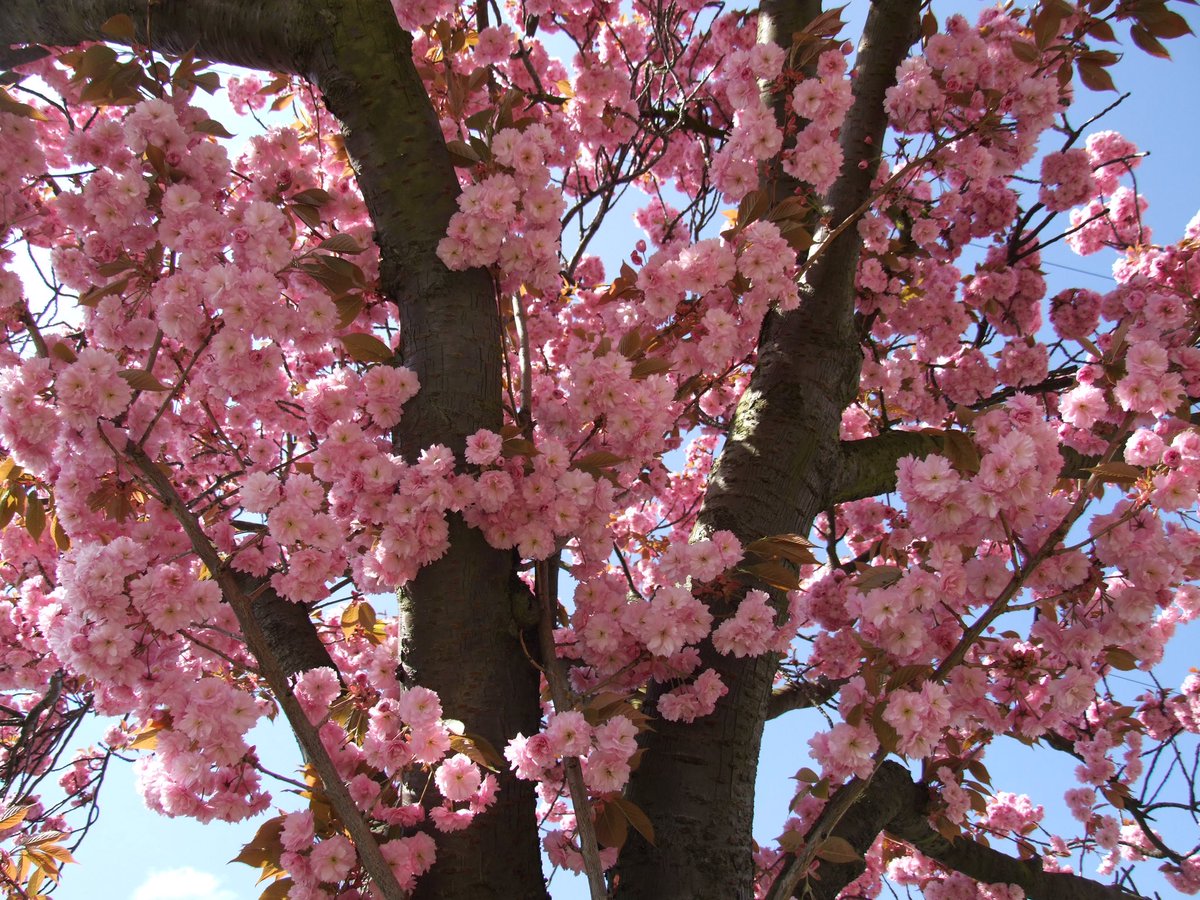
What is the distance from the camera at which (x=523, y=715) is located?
1820 millimetres

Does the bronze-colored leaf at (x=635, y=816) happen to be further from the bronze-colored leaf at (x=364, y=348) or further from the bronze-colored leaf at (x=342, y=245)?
the bronze-colored leaf at (x=342, y=245)

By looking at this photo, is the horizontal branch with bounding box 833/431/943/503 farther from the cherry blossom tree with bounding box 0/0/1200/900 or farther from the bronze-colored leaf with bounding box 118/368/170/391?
the bronze-colored leaf with bounding box 118/368/170/391

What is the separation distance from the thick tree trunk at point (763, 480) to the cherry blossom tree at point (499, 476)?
0.03ft

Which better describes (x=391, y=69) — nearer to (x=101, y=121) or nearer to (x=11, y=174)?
(x=101, y=121)

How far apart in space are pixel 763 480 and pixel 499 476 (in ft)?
2.68

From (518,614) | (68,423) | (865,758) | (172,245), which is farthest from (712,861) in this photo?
(172,245)

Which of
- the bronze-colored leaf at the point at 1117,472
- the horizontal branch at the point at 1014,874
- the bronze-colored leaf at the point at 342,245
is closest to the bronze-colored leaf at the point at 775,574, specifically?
the bronze-colored leaf at the point at 1117,472

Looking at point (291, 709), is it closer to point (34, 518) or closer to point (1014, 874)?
point (34, 518)

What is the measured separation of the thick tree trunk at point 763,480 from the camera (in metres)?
1.84

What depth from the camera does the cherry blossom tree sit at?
1.62 metres

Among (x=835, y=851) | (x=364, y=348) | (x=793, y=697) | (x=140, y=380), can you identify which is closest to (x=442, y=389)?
(x=364, y=348)

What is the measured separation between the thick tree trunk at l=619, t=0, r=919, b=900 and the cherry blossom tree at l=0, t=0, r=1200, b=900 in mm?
11

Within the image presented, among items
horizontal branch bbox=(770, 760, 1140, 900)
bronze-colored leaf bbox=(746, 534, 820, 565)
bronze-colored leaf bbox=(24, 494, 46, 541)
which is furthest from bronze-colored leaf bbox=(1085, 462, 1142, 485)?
bronze-colored leaf bbox=(24, 494, 46, 541)

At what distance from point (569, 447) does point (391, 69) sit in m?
1.15
